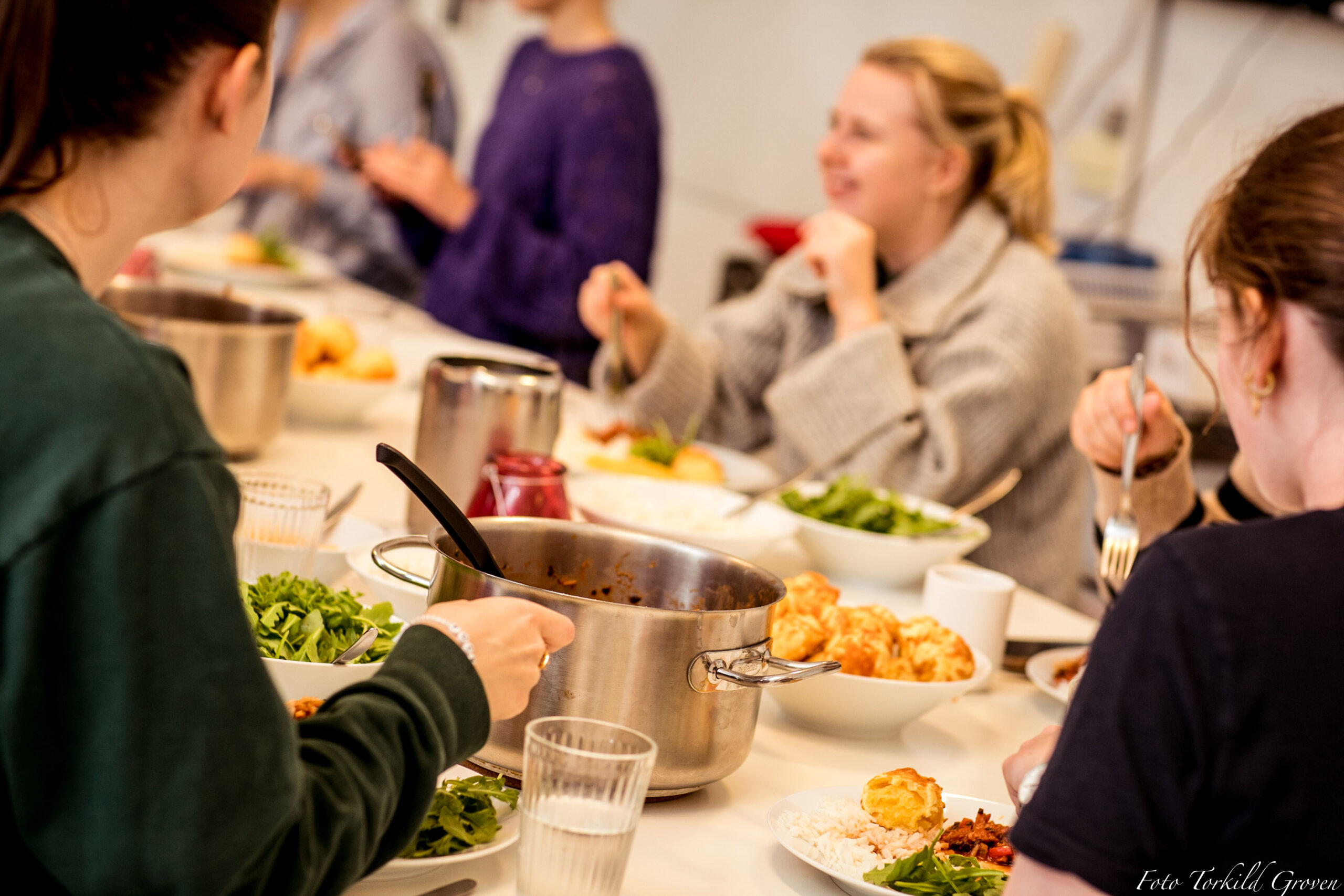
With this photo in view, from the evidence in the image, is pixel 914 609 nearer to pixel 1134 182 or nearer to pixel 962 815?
pixel 962 815

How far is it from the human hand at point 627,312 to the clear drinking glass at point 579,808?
153 centimetres

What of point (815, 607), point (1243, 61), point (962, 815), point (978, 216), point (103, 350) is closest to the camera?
point (103, 350)

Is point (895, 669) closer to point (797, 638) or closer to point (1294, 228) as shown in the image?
point (797, 638)

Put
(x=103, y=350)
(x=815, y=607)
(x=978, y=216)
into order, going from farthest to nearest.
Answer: (x=978, y=216) < (x=815, y=607) < (x=103, y=350)

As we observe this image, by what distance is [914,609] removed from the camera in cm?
158

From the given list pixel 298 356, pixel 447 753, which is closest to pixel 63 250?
pixel 447 753

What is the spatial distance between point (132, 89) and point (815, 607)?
76cm

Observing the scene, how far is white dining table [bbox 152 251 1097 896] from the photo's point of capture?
889mm

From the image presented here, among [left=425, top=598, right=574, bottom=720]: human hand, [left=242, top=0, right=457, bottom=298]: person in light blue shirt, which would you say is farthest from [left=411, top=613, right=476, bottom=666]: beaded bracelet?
[left=242, top=0, right=457, bottom=298]: person in light blue shirt

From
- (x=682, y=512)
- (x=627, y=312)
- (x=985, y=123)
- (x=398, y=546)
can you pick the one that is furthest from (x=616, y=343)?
(x=398, y=546)

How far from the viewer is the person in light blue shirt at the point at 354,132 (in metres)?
4.12

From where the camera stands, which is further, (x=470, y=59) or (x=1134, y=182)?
(x=470, y=59)

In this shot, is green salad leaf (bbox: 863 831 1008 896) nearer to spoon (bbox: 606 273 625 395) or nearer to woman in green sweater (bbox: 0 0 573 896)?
woman in green sweater (bbox: 0 0 573 896)

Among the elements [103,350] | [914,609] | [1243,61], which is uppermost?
[1243,61]
